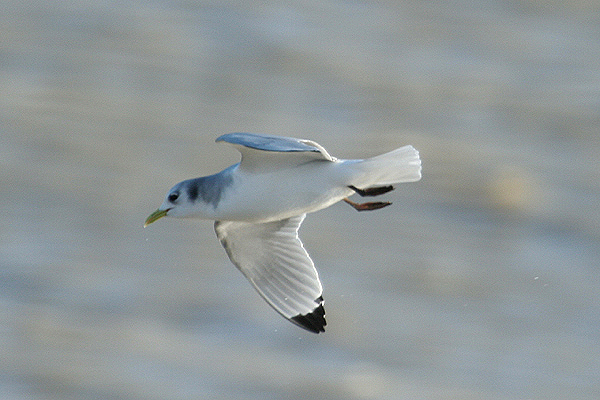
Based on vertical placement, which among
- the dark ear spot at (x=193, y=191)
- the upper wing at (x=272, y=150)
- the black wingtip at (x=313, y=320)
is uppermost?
the upper wing at (x=272, y=150)

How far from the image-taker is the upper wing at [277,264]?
125 inches

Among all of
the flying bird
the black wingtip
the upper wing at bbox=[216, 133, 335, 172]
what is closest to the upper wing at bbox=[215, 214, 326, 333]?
the black wingtip

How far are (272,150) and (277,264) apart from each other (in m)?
0.82

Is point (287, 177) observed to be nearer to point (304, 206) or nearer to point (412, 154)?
point (304, 206)

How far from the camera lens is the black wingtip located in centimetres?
314

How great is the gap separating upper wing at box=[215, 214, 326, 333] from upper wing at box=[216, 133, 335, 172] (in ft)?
1.72

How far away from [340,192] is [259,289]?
0.66m

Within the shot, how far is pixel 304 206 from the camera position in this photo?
103 inches

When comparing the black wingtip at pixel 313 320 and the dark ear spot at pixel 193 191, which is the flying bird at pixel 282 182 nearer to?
the dark ear spot at pixel 193 191

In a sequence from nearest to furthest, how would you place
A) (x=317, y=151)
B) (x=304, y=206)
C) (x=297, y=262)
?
(x=317, y=151) → (x=304, y=206) → (x=297, y=262)

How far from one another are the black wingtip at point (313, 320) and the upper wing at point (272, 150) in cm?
67

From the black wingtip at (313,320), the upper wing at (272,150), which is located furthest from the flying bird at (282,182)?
the black wingtip at (313,320)

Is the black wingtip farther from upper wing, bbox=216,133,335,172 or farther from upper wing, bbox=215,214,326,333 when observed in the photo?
upper wing, bbox=216,133,335,172

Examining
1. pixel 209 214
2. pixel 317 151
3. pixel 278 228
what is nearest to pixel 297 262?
pixel 278 228
